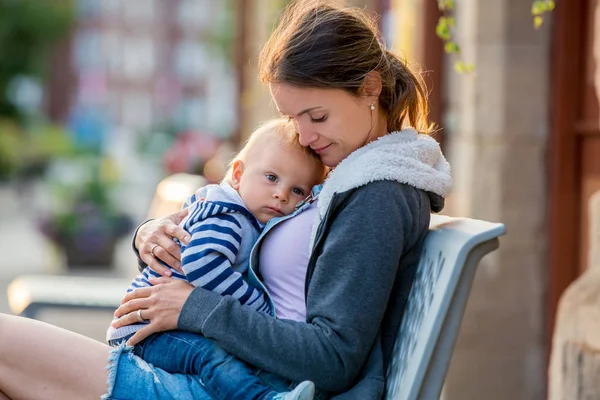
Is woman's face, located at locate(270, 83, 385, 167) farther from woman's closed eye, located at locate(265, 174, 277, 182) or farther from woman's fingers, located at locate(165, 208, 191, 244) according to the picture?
woman's fingers, located at locate(165, 208, 191, 244)

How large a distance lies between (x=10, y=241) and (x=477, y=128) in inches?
477

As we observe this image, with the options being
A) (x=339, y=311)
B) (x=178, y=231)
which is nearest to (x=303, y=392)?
(x=339, y=311)

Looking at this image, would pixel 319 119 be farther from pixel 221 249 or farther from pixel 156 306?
pixel 156 306

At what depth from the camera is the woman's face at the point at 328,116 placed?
7.38 ft

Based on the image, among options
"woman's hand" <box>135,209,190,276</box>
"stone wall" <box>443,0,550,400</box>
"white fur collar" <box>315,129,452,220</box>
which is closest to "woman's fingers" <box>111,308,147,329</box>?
"woman's hand" <box>135,209,190,276</box>

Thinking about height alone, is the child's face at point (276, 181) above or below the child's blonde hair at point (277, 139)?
below

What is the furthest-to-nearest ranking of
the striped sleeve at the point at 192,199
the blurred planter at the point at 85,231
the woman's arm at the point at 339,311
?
the blurred planter at the point at 85,231 → the striped sleeve at the point at 192,199 → the woman's arm at the point at 339,311

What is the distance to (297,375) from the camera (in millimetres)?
2121

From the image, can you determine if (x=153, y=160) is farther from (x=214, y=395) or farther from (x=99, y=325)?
(x=214, y=395)

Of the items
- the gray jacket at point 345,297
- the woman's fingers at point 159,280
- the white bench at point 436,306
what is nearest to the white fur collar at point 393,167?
the gray jacket at point 345,297

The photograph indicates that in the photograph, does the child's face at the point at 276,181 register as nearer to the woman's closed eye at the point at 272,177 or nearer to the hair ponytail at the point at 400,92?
the woman's closed eye at the point at 272,177

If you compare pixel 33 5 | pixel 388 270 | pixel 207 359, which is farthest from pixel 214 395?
pixel 33 5

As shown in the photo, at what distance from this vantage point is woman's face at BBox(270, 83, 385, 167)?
225 centimetres

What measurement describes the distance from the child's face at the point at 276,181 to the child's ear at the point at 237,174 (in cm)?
5
